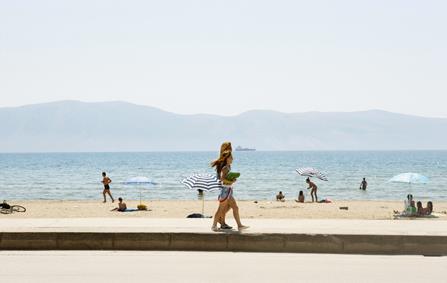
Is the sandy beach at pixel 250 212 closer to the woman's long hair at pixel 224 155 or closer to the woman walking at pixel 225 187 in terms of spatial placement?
the woman walking at pixel 225 187

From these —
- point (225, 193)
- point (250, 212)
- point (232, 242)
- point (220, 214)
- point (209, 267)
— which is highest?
point (225, 193)

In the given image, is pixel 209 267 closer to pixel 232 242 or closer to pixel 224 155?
pixel 232 242

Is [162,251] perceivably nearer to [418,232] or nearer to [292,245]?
[292,245]

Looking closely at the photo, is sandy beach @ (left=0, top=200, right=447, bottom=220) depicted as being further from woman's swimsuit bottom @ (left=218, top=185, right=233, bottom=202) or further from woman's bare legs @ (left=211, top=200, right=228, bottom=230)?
woman's bare legs @ (left=211, top=200, right=228, bottom=230)

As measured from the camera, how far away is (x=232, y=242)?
888 cm

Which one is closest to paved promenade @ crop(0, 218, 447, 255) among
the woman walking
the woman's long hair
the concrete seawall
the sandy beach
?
the concrete seawall

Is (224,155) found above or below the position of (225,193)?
above

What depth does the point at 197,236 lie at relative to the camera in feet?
29.4

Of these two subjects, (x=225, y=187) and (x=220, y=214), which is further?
(x=225, y=187)

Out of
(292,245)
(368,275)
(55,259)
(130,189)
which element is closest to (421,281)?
(368,275)

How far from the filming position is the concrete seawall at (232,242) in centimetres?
866

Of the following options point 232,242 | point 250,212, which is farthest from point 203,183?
point 232,242

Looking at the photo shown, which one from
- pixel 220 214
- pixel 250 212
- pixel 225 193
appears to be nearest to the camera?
pixel 220 214

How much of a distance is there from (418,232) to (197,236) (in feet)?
10.5
